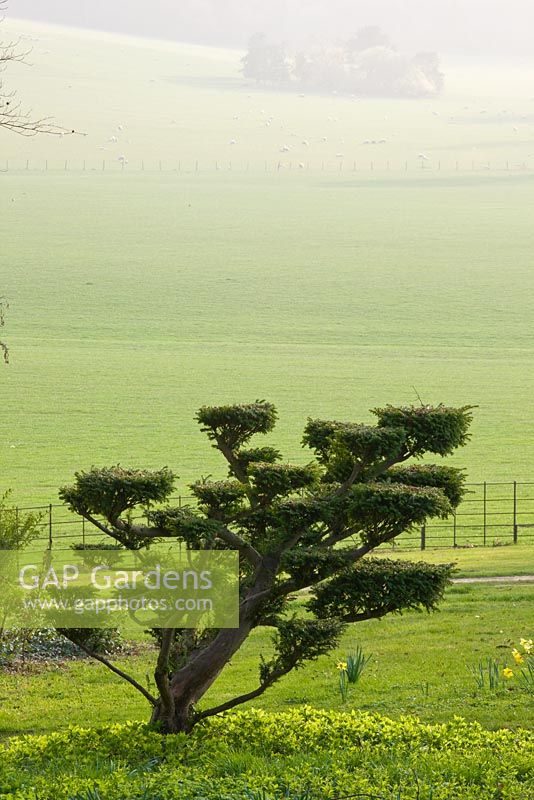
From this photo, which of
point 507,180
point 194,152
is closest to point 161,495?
point 507,180

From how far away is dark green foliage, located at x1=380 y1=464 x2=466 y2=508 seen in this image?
11.1m

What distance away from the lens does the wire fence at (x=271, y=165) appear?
14925cm

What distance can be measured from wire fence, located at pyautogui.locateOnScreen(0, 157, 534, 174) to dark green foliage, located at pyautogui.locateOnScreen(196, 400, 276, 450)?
13418 cm

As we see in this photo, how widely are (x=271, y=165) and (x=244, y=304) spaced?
83.5m

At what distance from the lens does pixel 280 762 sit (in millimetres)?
9719

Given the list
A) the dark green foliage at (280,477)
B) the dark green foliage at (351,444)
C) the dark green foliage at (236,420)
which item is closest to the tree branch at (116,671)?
the dark green foliage at (280,477)

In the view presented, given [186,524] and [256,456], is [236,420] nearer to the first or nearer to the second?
[256,456]

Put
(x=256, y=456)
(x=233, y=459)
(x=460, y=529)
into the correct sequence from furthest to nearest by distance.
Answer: (x=460, y=529)
(x=233, y=459)
(x=256, y=456)

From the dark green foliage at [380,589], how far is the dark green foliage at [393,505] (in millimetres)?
374

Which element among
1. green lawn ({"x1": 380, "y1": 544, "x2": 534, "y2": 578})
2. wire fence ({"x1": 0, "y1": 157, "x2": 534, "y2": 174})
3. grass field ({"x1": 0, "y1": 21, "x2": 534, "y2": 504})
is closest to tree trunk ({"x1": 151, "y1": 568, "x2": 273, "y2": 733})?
green lawn ({"x1": 380, "y1": 544, "x2": 534, "y2": 578})

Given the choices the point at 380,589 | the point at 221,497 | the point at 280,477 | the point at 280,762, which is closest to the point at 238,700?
the point at 280,762

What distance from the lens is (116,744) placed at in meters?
10.7

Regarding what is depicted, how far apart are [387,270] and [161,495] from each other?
8667 centimetres

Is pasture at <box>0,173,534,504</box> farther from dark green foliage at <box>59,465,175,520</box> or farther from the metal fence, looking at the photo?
dark green foliage at <box>59,465,175,520</box>
